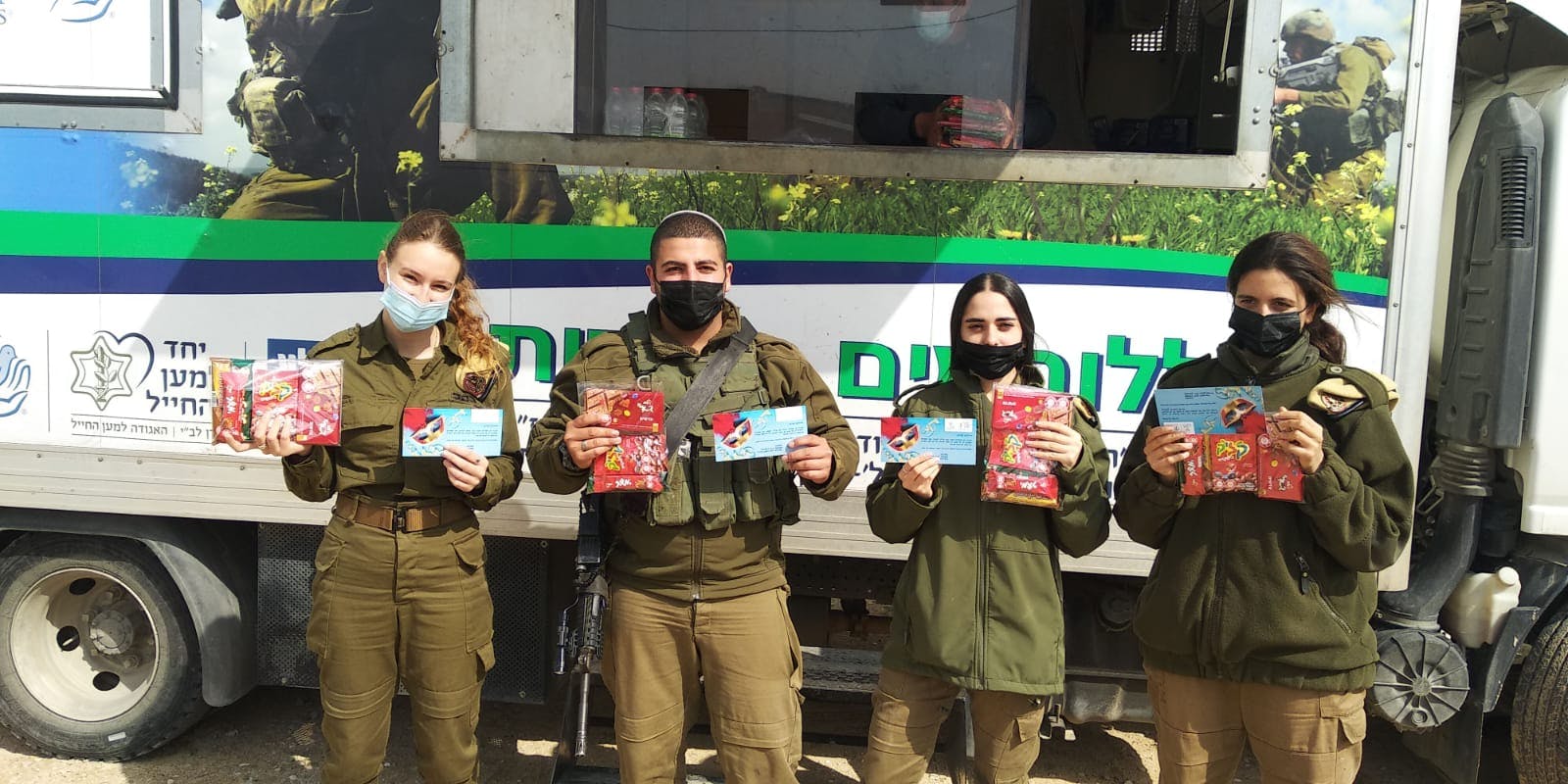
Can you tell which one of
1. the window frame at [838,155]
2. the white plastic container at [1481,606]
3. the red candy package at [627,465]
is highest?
the window frame at [838,155]

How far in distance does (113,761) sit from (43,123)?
95.4 inches

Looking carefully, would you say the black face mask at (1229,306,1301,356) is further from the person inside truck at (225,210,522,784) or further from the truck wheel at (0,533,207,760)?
the truck wheel at (0,533,207,760)

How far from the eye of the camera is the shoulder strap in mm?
2832

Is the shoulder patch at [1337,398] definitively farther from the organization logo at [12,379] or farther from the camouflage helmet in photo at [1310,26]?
the organization logo at [12,379]

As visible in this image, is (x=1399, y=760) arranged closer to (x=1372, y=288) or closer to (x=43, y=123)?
(x=1372, y=288)

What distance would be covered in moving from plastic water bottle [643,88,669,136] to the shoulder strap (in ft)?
2.95

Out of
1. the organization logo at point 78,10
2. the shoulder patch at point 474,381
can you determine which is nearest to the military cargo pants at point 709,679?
the shoulder patch at point 474,381

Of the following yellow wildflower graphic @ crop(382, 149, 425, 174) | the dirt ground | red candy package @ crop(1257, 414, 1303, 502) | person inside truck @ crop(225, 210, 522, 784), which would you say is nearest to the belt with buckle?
person inside truck @ crop(225, 210, 522, 784)

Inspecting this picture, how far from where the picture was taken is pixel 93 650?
4.21 meters

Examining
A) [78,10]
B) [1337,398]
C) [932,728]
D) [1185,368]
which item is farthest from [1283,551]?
[78,10]

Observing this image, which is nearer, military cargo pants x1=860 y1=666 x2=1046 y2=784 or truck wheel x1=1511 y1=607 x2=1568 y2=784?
military cargo pants x1=860 y1=666 x2=1046 y2=784

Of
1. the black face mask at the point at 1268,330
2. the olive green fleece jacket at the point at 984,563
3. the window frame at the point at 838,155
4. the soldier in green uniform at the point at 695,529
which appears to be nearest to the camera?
the black face mask at the point at 1268,330

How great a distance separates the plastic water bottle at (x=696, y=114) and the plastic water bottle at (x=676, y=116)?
2 centimetres

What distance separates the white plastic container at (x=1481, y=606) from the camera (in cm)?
358
